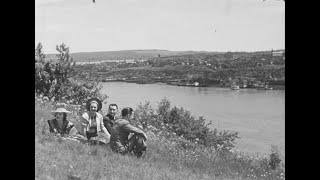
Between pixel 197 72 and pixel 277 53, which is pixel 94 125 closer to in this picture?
pixel 197 72

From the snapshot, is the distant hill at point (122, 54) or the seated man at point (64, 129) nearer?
the seated man at point (64, 129)

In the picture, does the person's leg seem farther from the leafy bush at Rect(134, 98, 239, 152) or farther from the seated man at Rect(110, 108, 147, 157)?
the leafy bush at Rect(134, 98, 239, 152)

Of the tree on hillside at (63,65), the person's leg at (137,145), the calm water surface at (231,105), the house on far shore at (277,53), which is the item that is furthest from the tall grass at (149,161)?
the house on far shore at (277,53)

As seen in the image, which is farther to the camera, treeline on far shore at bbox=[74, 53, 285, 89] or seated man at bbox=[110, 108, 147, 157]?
treeline on far shore at bbox=[74, 53, 285, 89]

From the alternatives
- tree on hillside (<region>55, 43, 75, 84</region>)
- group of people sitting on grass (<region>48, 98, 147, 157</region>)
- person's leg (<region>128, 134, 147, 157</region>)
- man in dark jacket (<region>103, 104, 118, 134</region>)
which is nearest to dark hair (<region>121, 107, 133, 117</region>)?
group of people sitting on grass (<region>48, 98, 147, 157</region>)

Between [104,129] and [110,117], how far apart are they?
20cm

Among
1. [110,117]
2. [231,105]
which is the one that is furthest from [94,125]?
[231,105]

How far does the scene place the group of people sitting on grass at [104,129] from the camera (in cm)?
800

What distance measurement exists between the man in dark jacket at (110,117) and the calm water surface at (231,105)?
3.9 inches

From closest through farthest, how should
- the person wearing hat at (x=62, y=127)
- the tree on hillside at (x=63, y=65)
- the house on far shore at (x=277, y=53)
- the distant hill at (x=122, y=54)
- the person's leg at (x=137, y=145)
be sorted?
→ the house on far shore at (x=277, y=53)
the person's leg at (x=137, y=145)
the person wearing hat at (x=62, y=127)
the tree on hillside at (x=63, y=65)
the distant hill at (x=122, y=54)

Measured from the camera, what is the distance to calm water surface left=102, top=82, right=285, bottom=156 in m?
7.91

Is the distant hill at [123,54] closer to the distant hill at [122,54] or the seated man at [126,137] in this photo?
the distant hill at [122,54]

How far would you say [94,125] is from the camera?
812 cm
